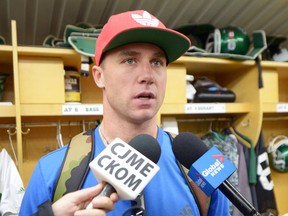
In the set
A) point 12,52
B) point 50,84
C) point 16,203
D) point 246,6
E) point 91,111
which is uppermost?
point 246,6

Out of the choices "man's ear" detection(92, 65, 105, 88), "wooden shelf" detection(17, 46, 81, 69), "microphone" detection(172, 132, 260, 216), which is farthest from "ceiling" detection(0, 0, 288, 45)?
"microphone" detection(172, 132, 260, 216)

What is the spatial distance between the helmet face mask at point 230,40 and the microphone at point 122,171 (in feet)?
4.08

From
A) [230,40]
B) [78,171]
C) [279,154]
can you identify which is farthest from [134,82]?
[279,154]

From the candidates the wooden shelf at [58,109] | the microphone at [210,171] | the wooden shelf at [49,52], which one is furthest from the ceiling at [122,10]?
the microphone at [210,171]

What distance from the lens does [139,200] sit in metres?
0.61

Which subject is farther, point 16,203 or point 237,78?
point 237,78

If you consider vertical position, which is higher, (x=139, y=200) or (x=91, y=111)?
(x=91, y=111)

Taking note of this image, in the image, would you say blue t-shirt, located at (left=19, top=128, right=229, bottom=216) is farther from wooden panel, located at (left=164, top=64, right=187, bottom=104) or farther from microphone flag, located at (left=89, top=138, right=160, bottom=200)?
wooden panel, located at (left=164, top=64, right=187, bottom=104)

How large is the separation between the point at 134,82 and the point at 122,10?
2.86 feet

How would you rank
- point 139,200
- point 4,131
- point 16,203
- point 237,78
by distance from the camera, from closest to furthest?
1. point 139,200
2. point 16,203
3. point 4,131
4. point 237,78

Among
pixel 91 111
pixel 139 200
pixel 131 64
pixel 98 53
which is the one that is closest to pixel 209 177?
pixel 139 200

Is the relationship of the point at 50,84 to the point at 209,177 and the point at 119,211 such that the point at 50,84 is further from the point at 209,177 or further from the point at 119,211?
the point at 209,177

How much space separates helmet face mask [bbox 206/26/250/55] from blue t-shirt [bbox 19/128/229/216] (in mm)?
1027

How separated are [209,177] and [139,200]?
0.20 metres
